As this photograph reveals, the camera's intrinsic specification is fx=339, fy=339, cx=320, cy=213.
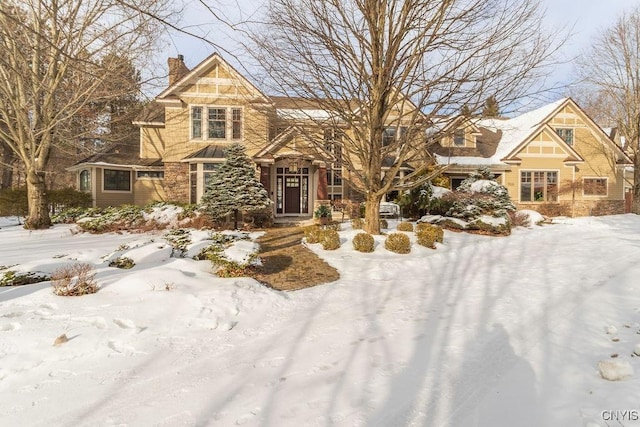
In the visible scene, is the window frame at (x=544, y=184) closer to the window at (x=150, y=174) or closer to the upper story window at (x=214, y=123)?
the upper story window at (x=214, y=123)

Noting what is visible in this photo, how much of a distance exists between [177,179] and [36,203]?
19.4ft

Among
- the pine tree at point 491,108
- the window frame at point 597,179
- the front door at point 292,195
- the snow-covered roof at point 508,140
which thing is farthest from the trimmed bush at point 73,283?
the window frame at point 597,179

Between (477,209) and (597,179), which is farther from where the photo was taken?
(597,179)

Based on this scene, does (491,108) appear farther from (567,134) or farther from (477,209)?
(567,134)

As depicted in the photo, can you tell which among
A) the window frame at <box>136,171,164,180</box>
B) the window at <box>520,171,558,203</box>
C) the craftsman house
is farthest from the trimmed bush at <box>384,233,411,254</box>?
the window at <box>520,171,558,203</box>

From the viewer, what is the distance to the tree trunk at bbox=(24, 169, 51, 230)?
1242cm

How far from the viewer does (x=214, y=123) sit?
1769 centimetres

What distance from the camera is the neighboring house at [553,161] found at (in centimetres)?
2056

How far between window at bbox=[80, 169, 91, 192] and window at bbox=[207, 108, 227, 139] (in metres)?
7.27

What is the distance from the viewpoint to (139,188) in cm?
1886

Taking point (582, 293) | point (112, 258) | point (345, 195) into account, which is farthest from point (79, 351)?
point (345, 195)

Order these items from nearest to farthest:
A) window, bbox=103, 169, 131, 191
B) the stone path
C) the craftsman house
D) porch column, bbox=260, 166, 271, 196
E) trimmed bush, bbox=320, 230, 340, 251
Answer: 1. the stone path
2. trimmed bush, bbox=320, 230, 340, 251
3. porch column, bbox=260, 166, 271, 196
4. the craftsman house
5. window, bbox=103, 169, 131, 191

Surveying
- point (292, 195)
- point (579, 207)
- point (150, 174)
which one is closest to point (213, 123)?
point (150, 174)

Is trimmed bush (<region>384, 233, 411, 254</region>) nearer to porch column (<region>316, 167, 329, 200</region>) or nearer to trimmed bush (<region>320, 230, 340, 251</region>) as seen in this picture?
trimmed bush (<region>320, 230, 340, 251</region>)
